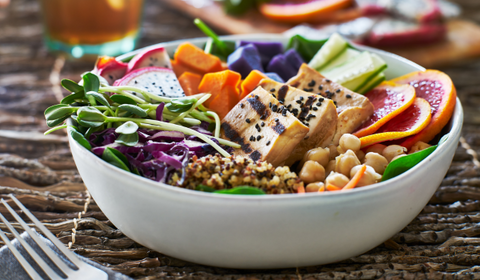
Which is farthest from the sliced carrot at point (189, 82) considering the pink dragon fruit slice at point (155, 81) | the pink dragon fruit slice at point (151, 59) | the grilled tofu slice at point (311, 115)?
the grilled tofu slice at point (311, 115)

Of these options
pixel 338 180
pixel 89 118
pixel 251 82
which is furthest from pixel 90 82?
pixel 338 180

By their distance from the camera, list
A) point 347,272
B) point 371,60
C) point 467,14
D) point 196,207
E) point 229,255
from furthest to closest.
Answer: point 467,14 → point 371,60 → point 347,272 → point 229,255 → point 196,207

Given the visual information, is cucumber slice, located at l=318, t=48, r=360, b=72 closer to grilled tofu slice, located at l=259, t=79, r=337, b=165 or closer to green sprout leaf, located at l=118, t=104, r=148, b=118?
grilled tofu slice, located at l=259, t=79, r=337, b=165

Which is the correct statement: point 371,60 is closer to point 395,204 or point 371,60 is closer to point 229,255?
point 395,204

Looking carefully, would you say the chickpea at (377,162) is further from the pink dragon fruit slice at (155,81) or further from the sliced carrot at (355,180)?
the pink dragon fruit slice at (155,81)

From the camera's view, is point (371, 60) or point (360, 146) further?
point (371, 60)

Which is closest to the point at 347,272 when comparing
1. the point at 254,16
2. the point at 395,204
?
the point at 395,204
